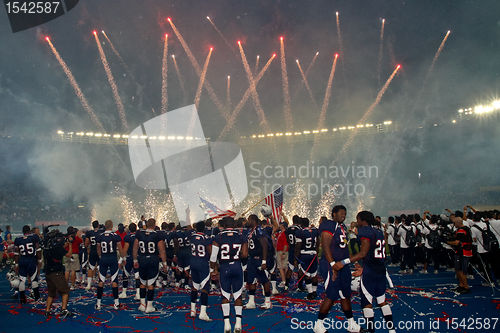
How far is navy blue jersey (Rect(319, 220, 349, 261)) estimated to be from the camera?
26.2ft

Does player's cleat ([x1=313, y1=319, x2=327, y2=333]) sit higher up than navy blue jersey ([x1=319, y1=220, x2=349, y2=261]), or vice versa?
navy blue jersey ([x1=319, y1=220, x2=349, y2=261])

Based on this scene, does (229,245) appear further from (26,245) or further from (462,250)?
(462,250)

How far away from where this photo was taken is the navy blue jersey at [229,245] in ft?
28.5

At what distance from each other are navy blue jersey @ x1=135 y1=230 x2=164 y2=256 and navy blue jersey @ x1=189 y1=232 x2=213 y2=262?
165cm

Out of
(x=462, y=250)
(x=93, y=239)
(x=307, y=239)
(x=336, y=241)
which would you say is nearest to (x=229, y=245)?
(x=336, y=241)

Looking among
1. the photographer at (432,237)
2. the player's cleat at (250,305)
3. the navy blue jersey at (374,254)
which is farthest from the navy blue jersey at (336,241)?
the photographer at (432,237)

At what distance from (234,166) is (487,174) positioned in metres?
35.2

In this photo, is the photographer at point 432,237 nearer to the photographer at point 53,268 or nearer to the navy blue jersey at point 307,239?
the navy blue jersey at point 307,239

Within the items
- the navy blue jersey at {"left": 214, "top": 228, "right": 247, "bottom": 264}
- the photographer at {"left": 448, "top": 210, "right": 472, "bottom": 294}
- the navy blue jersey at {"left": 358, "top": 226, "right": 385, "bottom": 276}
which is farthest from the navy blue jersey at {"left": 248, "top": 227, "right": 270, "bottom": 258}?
the photographer at {"left": 448, "top": 210, "right": 472, "bottom": 294}

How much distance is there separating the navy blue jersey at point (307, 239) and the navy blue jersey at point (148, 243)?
460 cm

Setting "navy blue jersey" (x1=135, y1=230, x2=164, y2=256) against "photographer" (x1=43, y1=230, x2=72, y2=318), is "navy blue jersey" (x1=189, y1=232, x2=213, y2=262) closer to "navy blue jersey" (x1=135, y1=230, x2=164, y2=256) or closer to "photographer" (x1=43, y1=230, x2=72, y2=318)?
"navy blue jersey" (x1=135, y1=230, x2=164, y2=256)

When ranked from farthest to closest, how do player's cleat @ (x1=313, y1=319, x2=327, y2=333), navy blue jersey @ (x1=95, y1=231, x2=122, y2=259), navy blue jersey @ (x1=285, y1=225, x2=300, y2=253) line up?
navy blue jersey @ (x1=285, y1=225, x2=300, y2=253), navy blue jersey @ (x1=95, y1=231, x2=122, y2=259), player's cleat @ (x1=313, y1=319, x2=327, y2=333)

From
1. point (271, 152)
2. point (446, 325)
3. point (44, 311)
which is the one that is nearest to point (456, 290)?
point (446, 325)

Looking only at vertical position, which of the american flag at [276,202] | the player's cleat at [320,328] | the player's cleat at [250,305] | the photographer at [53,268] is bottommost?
the player's cleat at [250,305]
